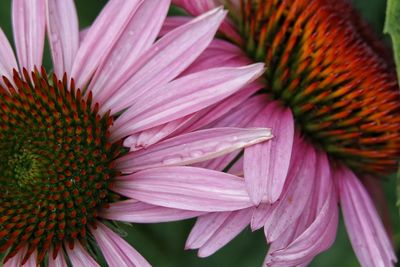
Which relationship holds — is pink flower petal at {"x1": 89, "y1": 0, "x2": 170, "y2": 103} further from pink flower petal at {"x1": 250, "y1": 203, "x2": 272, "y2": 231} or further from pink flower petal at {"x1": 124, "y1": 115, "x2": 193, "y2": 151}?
pink flower petal at {"x1": 250, "y1": 203, "x2": 272, "y2": 231}

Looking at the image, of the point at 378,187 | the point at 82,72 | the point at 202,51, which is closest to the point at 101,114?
the point at 82,72

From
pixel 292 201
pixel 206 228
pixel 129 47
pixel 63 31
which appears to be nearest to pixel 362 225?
pixel 292 201

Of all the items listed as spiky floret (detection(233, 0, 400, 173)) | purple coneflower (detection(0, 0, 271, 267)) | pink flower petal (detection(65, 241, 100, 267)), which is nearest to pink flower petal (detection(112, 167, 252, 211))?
purple coneflower (detection(0, 0, 271, 267))

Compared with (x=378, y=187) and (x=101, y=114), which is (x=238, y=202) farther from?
(x=378, y=187)

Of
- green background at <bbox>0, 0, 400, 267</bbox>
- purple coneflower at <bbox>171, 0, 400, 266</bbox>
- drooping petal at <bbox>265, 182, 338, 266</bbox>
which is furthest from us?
green background at <bbox>0, 0, 400, 267</bbox>

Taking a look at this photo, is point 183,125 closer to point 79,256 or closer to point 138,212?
point 138,212

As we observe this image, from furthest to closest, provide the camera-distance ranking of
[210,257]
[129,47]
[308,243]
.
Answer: [210,257], [129,47], [308,243]

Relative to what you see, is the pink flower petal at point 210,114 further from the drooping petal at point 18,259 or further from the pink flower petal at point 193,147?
the drooping petal at point 18,259
